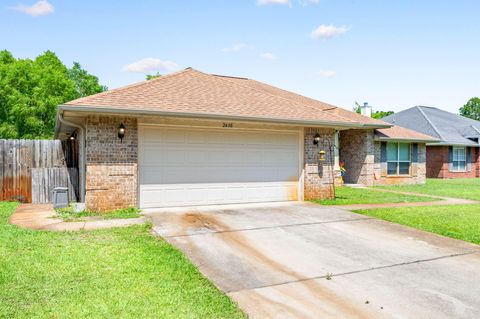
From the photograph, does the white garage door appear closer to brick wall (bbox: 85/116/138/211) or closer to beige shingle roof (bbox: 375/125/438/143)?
brick wall (bbox: 85/116/138/211)

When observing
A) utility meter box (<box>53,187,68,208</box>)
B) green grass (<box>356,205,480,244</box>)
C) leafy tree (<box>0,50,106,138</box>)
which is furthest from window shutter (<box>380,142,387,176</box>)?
leafy tree (<box>0,50,106,138</box>)

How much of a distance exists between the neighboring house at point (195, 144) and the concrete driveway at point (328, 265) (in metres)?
1.38

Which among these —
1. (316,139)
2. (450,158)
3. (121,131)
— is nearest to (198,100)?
(121,131)

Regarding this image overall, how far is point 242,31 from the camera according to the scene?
13617 millimetres

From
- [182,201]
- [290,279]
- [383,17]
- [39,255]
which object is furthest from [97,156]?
[383,17]

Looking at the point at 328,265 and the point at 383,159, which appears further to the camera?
the point at 383,159

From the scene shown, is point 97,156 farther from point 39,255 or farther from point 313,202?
point 313,202

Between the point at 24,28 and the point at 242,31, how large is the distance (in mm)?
12965

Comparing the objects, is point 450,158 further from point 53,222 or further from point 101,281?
point 101,281

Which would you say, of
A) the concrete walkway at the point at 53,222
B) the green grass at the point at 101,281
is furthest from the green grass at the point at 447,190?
the green grass at the point at 101,281

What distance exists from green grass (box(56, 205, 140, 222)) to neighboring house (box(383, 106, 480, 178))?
21553 millimetres

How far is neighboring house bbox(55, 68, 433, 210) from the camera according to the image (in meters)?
8.81

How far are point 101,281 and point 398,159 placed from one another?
18.6 m

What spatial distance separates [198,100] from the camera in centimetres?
1021
